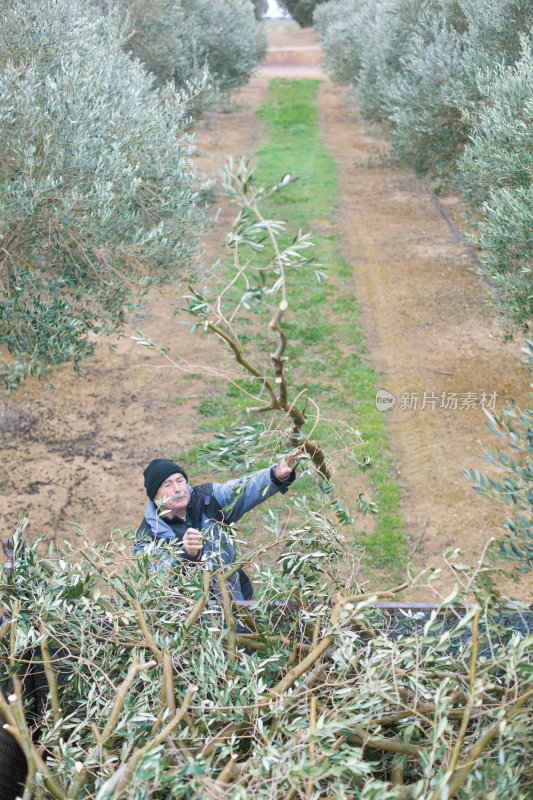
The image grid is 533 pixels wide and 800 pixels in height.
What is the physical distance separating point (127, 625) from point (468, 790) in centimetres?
176

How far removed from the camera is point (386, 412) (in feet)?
30.4

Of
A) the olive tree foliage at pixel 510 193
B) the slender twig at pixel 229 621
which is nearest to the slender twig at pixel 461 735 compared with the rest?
the slender twig at pixel 229 621

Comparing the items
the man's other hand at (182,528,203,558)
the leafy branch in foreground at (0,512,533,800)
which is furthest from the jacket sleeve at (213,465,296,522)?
the leafy branch in foreground at (0,512,533,800)

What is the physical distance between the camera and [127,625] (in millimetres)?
3434

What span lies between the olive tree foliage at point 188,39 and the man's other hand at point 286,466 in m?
9.02

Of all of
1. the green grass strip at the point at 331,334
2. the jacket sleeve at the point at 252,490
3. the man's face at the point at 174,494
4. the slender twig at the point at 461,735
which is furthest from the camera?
the green grass strip at the point at 331,334

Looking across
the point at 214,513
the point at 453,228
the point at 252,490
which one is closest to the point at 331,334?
the point at 453,228

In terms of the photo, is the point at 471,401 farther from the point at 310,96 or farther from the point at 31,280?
the point at 310,96

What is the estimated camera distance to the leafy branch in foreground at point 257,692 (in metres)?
2.55

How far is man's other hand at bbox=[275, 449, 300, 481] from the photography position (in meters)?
3.62

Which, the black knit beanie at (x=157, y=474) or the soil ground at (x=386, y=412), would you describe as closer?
the black knit beanie at (x=157, y=474)

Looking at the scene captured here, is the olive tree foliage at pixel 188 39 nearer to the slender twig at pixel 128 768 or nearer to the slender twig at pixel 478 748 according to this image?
the slender twig at pixel 128 768

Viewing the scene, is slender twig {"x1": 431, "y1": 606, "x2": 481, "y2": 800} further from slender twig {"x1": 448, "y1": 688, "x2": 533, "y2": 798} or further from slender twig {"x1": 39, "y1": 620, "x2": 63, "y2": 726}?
slender twig {"x1": 39, "y1": 620, "x2": 63, "y2": 726}

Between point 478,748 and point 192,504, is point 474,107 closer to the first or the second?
point 192,504
